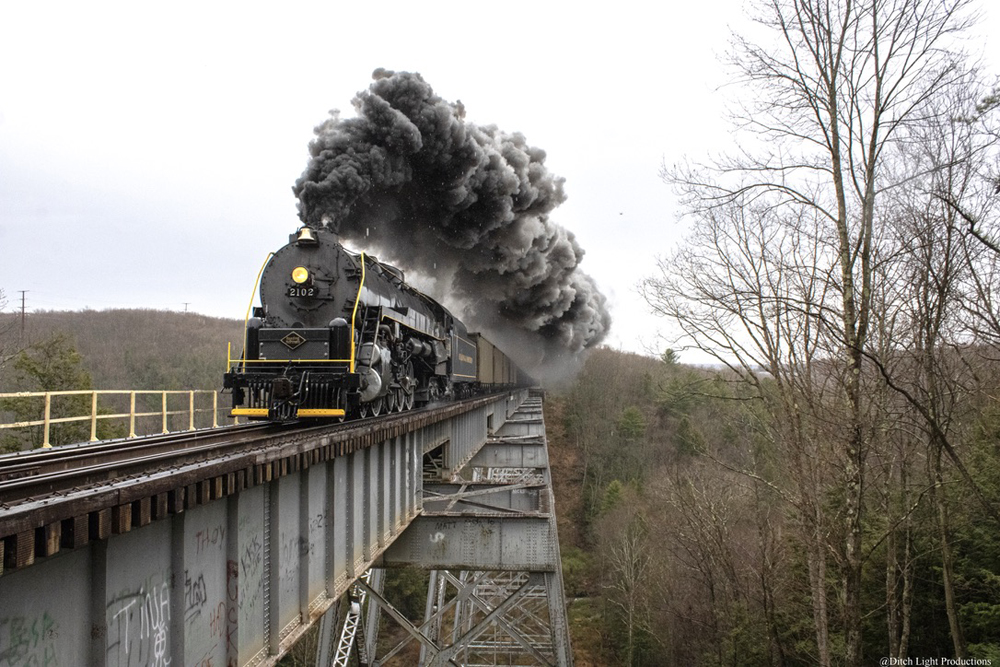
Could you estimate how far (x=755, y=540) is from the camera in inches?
853

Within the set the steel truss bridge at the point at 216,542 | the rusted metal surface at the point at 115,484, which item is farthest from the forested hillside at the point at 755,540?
the rusted metal surface at the point at 115,484

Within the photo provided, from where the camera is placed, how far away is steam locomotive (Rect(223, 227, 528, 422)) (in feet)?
31.9

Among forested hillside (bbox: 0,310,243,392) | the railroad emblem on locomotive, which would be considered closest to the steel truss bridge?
the railroad emblem on locomotive

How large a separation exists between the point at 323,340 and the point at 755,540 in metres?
18.0

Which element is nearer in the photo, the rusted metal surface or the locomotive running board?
the rusted metal surface

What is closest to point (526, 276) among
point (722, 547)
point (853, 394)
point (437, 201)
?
point (437, 201)

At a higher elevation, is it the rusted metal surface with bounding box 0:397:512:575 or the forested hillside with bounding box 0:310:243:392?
the forested hillside with bounding box 0:310:243:392

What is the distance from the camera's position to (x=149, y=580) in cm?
334

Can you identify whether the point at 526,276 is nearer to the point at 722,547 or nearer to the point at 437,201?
the point at 437,201

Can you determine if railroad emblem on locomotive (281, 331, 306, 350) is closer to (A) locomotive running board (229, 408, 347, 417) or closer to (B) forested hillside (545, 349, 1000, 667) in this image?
(A) locomotive running board (229, 408, 347, 417)

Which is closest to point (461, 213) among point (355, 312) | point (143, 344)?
point (355, 312)

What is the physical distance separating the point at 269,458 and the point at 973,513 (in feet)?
42.8

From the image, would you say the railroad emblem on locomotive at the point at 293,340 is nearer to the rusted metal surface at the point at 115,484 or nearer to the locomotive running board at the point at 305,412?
the locomotive running board at the point at 305,412

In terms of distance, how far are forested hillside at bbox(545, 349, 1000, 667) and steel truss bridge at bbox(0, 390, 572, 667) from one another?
15.4 feet
